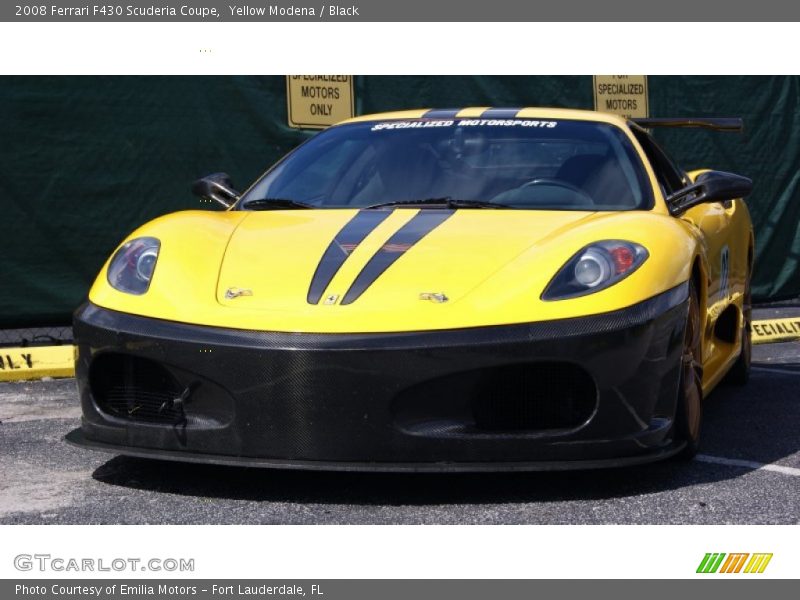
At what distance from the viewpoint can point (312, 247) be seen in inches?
178

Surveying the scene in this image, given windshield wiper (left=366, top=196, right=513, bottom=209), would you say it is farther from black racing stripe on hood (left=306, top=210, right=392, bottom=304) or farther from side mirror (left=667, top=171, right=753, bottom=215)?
side mirror (left=667, top=171, right=753, bottom=215)

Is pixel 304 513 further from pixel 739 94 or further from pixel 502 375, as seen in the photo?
pixel 739 94

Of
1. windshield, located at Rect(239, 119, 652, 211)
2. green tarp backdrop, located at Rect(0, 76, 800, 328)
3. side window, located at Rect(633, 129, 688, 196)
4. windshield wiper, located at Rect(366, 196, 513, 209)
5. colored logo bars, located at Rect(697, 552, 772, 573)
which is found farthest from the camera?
green tarp backdrop, located at Rect(0, 76, 800, 328)

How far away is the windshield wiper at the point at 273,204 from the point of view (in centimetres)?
522

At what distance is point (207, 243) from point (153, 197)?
4493mm

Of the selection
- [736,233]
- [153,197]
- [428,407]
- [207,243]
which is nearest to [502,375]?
[428,407]

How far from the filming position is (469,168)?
5.33m

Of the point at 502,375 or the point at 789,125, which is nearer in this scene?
the point at 502,375

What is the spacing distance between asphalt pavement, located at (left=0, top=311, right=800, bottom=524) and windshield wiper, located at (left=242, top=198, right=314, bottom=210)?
1105 mm

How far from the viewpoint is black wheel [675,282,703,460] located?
14.7 ft

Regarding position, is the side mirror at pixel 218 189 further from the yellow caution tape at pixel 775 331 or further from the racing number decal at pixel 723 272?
the yellow caution tape at pixel 775 331

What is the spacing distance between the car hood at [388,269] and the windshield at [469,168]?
28 cm

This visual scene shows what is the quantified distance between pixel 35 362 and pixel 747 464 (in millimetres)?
4162

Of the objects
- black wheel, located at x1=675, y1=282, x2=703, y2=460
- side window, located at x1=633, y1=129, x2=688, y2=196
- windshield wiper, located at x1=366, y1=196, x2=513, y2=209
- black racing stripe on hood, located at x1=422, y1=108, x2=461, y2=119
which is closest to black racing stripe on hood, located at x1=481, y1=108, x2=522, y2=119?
black racing stripe on hood, located at x1=422, y1=108, x2=461, y2=119
